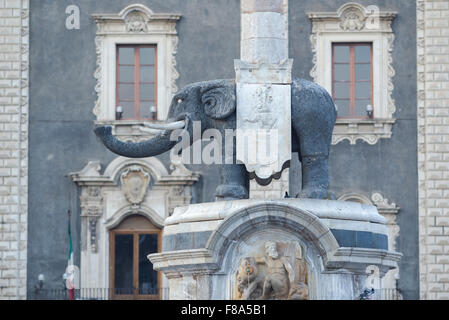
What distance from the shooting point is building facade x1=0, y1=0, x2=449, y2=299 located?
41.3 meters

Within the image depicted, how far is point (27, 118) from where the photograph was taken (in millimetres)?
41938

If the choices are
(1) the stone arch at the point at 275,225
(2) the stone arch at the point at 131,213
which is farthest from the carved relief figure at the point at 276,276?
(2) the stone arch at the point at 131,213

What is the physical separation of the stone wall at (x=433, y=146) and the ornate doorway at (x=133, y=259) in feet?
19.8

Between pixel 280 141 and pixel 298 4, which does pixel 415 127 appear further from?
pixel 280 141

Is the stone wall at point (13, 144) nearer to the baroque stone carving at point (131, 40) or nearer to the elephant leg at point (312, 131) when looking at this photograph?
the baroque stone carving at point (131, 40)

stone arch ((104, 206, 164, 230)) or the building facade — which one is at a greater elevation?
the building facade

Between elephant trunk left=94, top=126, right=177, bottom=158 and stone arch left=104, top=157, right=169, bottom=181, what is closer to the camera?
elephant trunk left=94, top=126, right=177, bottom=158

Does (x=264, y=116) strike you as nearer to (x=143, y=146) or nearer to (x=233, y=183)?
(x=233, y=183)

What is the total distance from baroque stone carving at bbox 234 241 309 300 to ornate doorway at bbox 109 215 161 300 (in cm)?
2079

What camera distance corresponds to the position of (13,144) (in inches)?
1647

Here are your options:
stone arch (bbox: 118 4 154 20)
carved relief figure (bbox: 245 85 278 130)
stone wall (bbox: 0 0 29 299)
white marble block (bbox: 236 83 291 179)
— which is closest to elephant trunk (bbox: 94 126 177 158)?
white marble block (bbox: 236 83 291 179)

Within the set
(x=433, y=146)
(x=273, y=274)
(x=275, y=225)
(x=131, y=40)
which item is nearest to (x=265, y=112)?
(x=275, y=225)

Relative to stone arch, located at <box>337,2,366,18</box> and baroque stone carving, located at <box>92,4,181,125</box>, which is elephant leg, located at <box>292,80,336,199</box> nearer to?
baroque stone carving, located at <box>92,4,181,125</box>
